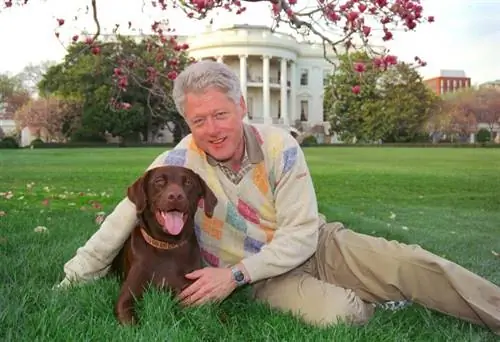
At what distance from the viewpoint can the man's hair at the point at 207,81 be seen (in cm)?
300

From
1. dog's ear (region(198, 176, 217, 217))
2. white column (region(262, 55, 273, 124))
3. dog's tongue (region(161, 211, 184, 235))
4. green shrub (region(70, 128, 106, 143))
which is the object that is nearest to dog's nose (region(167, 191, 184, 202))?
dog's tongue (region(161, 211, 184, 235))

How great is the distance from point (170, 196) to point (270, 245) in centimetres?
58

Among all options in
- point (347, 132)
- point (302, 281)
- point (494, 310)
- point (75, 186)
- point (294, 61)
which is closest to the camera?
point (494, 310)

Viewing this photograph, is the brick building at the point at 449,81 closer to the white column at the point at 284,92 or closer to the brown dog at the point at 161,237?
the white column at the point at 284,92

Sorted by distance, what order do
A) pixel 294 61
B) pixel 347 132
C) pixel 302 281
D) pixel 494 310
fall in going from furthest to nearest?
pixel 294 61
pixel 347 132
pixel 302 281
pixel 494 310

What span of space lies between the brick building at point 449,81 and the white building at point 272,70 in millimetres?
10101

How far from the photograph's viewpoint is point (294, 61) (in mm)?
69062

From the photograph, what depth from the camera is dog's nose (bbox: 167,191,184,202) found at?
9.14 feet

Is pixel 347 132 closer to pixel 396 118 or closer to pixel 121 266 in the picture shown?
pixel 396 118

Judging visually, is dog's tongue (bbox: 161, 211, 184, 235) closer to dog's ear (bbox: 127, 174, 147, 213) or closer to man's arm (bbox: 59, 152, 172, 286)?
dog's ear (bbox: 127, 174, 147, 213)

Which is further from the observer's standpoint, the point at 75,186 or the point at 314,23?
the point at 75,186

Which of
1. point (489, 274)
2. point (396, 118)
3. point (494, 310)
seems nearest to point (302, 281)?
point (494, 310)

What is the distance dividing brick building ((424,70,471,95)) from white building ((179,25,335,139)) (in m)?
10.1

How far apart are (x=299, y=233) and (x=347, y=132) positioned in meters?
52.1
